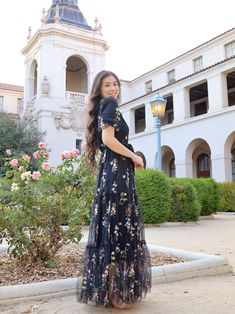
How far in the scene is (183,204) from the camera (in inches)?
448

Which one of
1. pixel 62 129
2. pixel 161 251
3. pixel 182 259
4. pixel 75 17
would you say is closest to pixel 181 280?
pixel 182 259

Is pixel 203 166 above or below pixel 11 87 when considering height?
below

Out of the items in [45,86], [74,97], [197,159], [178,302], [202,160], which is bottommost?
[178,302]

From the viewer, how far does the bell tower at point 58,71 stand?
2752cm

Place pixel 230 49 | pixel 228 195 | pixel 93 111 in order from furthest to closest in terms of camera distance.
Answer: pixel 230 49 → pixel 228 195 → pixel 93 111

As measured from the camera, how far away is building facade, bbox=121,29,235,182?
19453 mm

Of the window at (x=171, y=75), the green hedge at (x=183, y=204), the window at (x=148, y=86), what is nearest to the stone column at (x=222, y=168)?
the green hedge at (x=183, y=204)

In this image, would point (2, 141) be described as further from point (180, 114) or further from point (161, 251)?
point (161, 251)

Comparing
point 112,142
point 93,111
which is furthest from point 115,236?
point 93,111

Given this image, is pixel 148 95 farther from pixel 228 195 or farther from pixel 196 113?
pixel 228 195

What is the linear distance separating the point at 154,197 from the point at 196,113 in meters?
17.2

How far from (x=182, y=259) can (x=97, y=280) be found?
2169 millimetres

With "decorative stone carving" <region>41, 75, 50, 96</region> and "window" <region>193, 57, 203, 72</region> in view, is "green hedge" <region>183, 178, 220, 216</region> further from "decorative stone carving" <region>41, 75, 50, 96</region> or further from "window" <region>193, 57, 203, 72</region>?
"decorative stone carving" <region>41, 75, 50, 96</region>

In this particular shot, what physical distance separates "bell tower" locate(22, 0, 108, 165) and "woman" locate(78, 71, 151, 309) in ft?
76.8
